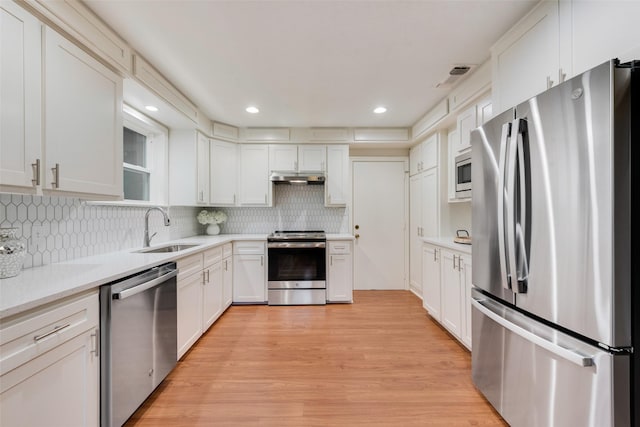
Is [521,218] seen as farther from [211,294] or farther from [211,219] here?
[211,219]

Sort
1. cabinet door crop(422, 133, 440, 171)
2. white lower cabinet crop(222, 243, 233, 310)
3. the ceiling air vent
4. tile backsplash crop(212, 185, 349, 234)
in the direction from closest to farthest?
the ceiling air vent
white lower cabinet crop(222, 243, 233, 310)
cabinet door crop(422, 133, 440, 171)
tile backsplash crop(212, 185, 349, 234)

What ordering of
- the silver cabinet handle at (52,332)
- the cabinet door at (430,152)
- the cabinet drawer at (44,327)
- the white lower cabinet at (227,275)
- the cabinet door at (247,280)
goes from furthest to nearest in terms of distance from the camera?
1. the cabinet door at (247,280)
2. the cabinet door at (430,152)
3. the white lower cabinet at (227,275)
4. the silver cabinet handle at (52,332)
5. the cabinet drawer at (44,327)

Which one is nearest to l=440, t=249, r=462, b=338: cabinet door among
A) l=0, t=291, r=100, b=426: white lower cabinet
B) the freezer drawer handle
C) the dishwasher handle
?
the freezer drawer handle

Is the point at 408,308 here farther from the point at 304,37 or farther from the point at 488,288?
the point at 304,37

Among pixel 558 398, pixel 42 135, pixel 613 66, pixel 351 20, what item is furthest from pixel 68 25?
pixel 558 398

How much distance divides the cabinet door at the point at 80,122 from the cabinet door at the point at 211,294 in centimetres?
122

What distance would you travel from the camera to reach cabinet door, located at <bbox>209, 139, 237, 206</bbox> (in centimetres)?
375

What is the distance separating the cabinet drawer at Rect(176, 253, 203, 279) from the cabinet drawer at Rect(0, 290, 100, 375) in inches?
33.1

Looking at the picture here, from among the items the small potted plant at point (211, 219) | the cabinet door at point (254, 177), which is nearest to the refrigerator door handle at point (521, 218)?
the cabinet door at point (254, 177)

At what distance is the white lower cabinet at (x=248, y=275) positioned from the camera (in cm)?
362

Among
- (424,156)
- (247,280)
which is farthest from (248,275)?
(424,156)

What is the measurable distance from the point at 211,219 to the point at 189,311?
5.84 ft

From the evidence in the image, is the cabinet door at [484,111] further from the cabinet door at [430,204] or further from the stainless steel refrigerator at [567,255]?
the cabinet door at [430,204]

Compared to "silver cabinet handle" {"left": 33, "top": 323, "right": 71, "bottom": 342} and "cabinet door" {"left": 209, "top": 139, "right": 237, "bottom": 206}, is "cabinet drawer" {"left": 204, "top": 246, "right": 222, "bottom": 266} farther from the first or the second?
"silver cabinet handle" {"left": 33, "top": 323, "right": 71, "bottom": 342}
